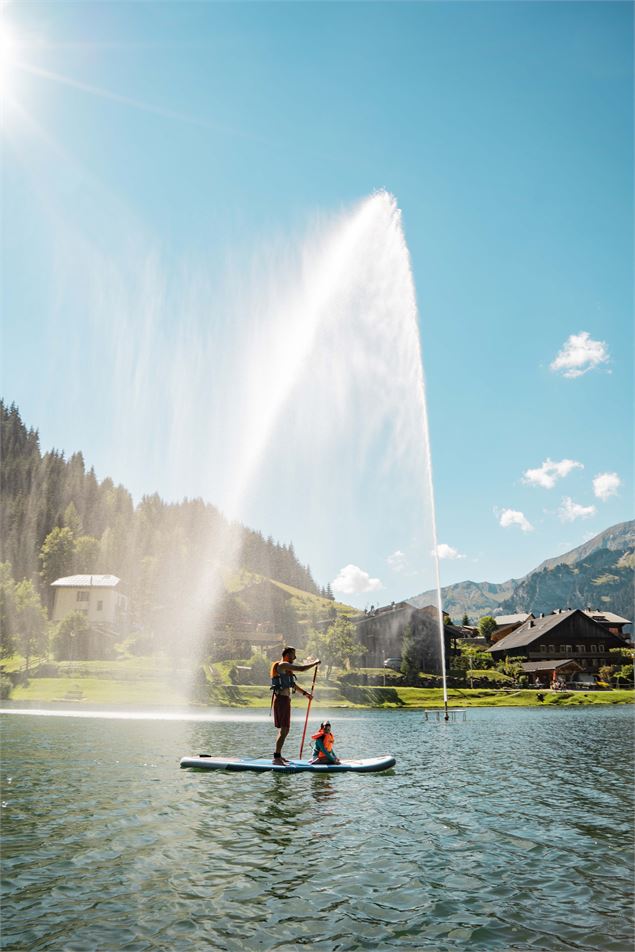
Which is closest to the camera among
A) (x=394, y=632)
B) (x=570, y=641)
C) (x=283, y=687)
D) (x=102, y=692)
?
(x=283, y=687)

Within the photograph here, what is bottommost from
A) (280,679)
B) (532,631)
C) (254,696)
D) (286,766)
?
(254,696)

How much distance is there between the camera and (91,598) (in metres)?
154

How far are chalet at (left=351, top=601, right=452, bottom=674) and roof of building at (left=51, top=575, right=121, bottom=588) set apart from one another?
68.2m

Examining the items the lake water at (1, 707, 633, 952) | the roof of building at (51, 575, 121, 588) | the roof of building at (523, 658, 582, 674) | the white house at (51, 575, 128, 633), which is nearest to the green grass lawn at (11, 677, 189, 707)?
the white house at (51, 575, 128, 633)

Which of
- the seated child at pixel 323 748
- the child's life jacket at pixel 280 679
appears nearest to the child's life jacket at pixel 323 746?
the seated child at pixel 323 748

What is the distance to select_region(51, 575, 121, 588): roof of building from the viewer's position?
155 m

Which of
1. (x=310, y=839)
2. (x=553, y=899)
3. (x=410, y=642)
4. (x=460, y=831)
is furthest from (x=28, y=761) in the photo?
(x=410, y=642)

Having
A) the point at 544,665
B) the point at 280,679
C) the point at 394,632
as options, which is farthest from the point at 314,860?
the point at 394,632

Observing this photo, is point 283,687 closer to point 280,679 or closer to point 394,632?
point 280,679

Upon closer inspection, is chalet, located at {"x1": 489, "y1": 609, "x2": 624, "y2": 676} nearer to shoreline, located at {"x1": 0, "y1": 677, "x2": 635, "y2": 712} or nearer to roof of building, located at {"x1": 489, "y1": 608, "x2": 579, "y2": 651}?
roof of building, located at {"x1": 489, "y1": 608, "x2": 579, "y2": 651}

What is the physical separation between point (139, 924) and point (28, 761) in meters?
20.8

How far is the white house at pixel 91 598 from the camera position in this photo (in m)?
153

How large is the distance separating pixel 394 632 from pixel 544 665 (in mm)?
33841

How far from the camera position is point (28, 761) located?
25.5 metres
